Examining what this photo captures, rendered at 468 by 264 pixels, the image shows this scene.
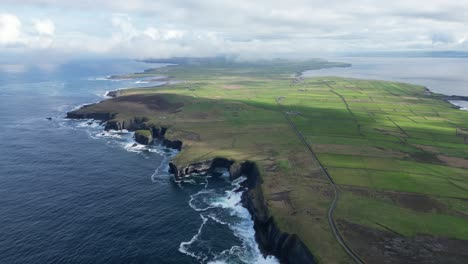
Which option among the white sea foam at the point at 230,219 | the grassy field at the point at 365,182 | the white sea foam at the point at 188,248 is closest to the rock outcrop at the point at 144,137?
the grassy field at the point at 365,182

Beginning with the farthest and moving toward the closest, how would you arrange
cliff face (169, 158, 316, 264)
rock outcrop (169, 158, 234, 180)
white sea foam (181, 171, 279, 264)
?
rock outcrop (169, 158, 234, 180) < white sea foam (181, 171, 279, 264) < cliff face (169, 158, 316, 264)

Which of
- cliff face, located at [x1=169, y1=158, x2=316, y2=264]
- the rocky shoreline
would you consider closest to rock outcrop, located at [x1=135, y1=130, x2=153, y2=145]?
the rocky shoreline

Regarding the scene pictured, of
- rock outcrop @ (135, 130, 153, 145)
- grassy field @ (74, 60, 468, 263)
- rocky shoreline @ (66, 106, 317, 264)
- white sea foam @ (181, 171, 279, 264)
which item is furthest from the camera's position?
rock outcrop @ (135, 130, 153, 145)

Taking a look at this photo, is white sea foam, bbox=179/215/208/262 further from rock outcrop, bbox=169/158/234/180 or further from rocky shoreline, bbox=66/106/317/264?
rock outcrop, bbox=169/158/234/180

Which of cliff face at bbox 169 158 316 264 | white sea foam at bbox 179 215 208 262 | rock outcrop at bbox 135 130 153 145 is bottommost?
white sea foam at bbox 179 215 208 262

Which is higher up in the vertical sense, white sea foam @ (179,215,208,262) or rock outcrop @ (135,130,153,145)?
Answer: rock outcrop @ (135,130,153,145)

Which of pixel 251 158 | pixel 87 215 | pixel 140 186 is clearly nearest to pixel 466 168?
pixel 251 158

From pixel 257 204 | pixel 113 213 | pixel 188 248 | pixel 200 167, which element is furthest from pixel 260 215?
pixel 200 167

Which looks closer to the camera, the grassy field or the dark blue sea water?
the grassy field

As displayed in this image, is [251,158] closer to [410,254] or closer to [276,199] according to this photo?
[276,199]
